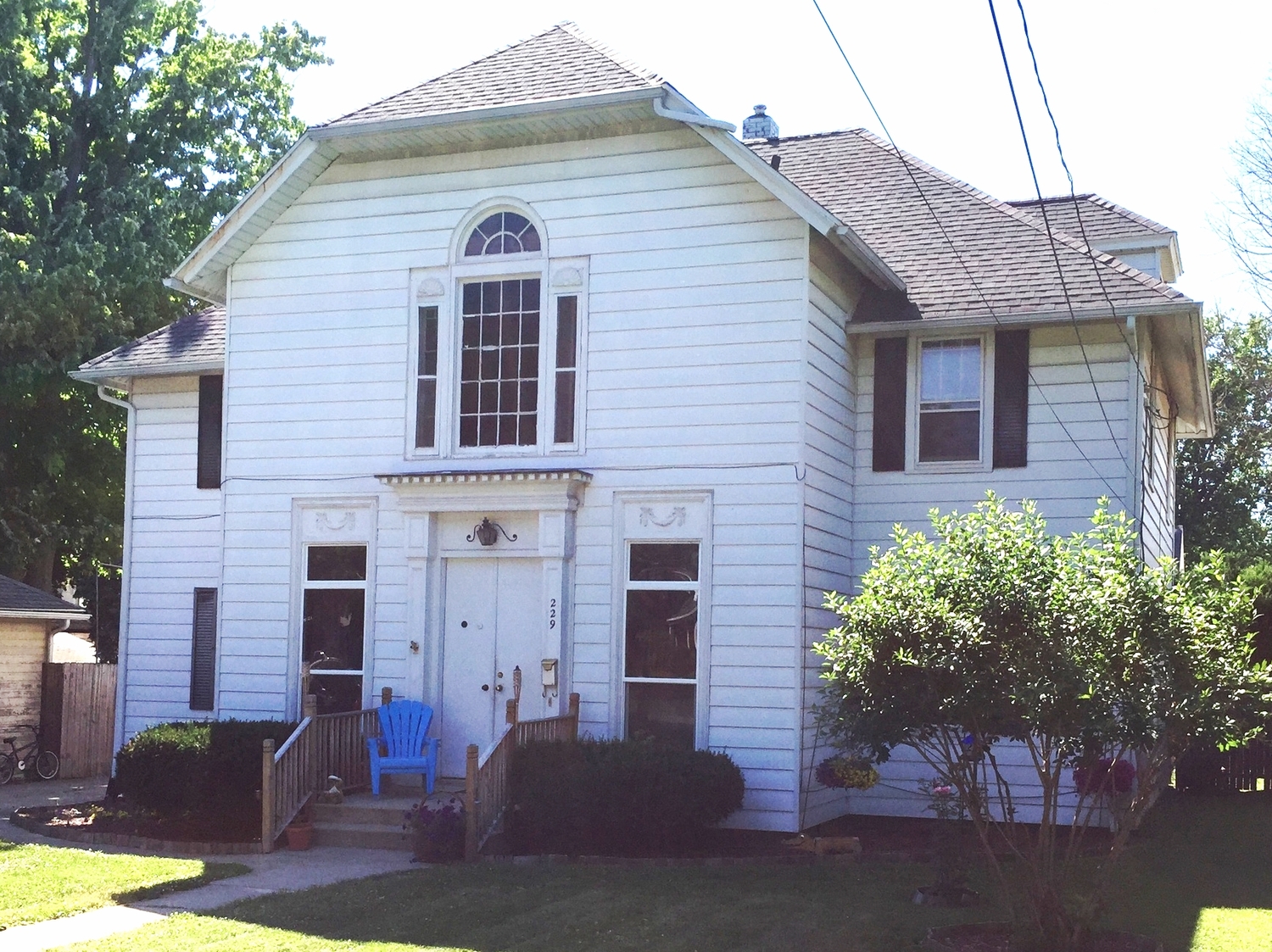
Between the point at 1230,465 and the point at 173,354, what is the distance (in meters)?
28.6

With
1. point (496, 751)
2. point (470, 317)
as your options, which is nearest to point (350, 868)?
point (496, 751)

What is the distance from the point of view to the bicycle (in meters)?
19.4

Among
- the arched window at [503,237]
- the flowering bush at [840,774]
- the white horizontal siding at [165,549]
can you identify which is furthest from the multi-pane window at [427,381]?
the flowering bush at [840,774]

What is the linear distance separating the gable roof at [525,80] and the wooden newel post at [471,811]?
20.5 ft

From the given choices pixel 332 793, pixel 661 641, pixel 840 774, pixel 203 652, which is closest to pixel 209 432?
pixel 203 652

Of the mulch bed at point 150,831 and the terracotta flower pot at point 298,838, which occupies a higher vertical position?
the terracotta flower pot at point 298,838

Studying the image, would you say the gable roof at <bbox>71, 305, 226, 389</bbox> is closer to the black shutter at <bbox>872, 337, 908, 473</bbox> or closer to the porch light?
the porch light

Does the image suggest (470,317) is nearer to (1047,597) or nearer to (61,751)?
(1047,597)

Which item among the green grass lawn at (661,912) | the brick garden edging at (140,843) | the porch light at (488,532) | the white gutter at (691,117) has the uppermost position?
the white gutter at (691,117)

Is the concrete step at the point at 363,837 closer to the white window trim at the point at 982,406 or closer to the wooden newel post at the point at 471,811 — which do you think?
the wooden newel post at the point at 471,811

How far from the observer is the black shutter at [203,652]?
16984 mm

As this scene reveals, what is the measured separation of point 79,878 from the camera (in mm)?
11000

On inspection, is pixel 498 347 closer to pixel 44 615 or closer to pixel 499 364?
pixel 499 364

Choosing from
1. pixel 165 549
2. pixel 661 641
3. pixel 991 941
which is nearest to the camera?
pixel 991 941
